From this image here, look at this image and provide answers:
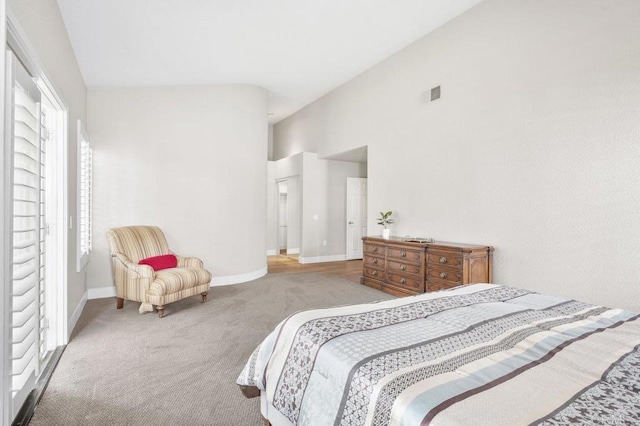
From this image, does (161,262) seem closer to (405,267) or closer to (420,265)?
(405,267)

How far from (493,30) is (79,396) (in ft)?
17.0

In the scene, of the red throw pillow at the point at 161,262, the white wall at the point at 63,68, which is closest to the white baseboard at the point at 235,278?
the red throw pillow at the point at 161,262

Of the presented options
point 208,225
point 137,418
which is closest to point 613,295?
point 137,418

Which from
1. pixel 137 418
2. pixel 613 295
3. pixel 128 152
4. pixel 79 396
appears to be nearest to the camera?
pixel 137 418

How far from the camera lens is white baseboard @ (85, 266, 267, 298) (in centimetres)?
450

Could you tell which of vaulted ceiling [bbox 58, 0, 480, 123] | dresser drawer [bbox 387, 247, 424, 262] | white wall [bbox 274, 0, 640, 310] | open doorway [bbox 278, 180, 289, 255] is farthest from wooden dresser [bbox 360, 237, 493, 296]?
open doorway [bbox 278, 180, 289, 255]

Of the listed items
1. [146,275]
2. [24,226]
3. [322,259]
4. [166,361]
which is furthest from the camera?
[322,259]

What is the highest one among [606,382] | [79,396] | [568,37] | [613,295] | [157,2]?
[157,2]

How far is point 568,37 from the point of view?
3197 millimetres

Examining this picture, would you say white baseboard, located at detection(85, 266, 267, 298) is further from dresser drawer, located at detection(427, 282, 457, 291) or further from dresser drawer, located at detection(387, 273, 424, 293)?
dresser drawer, located at detection(427, 282, 457, 291)

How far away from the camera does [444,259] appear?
3.89m

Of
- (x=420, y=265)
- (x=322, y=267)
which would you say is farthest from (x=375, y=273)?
(x=322, y=267)

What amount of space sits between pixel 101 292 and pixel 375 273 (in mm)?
3902

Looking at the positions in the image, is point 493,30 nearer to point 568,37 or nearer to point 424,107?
point 568,37
